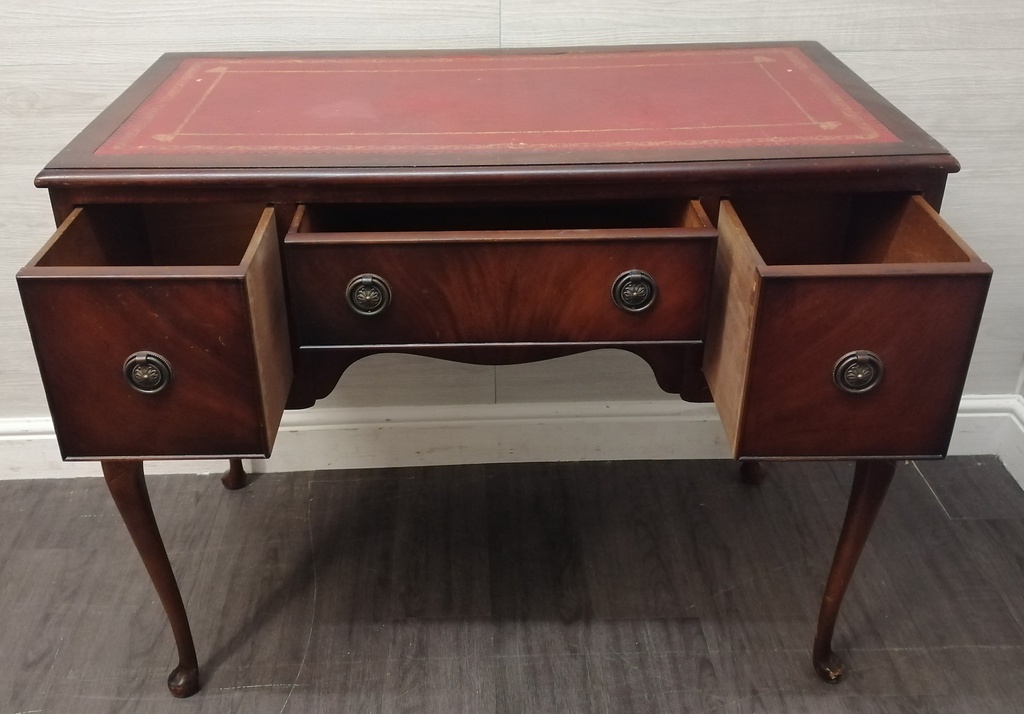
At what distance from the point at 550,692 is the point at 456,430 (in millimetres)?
466

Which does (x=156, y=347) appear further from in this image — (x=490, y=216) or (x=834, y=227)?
(x=834, y=227)

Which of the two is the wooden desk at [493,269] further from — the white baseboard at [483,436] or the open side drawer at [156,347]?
the white baseboard at [483,436]

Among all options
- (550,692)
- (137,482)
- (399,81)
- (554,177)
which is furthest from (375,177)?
(550,692)

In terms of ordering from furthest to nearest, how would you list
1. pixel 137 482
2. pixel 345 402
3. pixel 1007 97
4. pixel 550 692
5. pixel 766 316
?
pixel 345 402 < pixel 1007 97 < pixel 550 692 < pixel 137 482 < pixel 766 316

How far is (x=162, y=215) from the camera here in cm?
94

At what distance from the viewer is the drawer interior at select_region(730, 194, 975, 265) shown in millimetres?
869

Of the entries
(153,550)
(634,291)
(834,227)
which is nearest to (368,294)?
(634,291)

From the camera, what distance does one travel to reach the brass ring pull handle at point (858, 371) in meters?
0.79

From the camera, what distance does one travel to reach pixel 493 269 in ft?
2.69

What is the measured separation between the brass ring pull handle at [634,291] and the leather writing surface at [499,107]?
0.11m

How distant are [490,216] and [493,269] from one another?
0.55 ft

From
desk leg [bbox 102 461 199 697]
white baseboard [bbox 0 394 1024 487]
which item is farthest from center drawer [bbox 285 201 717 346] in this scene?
white baseboard [bbox 0 394 1024 487]

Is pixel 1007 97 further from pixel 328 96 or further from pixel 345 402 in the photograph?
pixel 345 402

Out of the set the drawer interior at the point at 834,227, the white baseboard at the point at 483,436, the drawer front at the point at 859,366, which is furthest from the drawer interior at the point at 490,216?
the white baseboard at the point at 483,436
